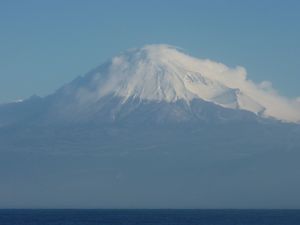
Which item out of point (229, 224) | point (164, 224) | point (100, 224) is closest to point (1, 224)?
point (100, 224)

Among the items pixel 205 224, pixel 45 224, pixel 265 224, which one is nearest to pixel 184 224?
pixel 205 224

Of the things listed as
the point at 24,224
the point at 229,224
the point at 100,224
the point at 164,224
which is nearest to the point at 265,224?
the point at 229,224

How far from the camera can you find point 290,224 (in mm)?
115188

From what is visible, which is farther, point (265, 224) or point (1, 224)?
point (265, 224)

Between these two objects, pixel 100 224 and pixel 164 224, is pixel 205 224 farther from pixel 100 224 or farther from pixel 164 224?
pixel 100 224

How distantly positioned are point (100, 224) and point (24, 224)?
10.4 meters

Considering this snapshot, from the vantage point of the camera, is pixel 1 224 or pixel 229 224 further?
pixel 229 224

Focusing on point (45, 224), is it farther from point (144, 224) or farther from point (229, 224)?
point (229, 224)

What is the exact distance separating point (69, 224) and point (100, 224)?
5.74 metres

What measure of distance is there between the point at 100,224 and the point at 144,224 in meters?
5.90

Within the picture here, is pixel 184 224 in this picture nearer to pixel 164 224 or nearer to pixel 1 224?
pixel 164 224

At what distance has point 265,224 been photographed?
119938mm

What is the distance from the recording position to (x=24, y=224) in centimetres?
11694

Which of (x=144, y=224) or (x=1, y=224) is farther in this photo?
(x=144, y=224)
